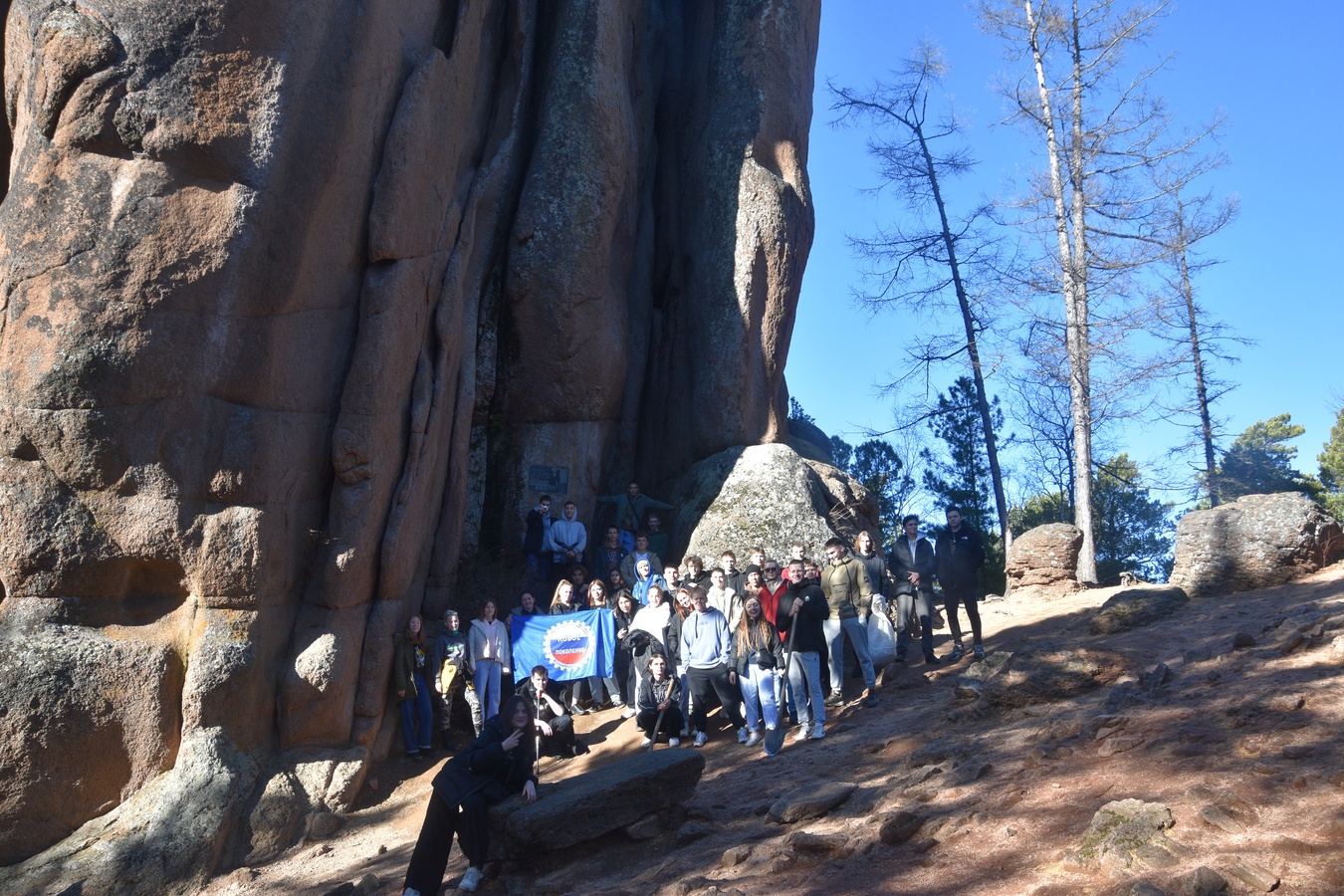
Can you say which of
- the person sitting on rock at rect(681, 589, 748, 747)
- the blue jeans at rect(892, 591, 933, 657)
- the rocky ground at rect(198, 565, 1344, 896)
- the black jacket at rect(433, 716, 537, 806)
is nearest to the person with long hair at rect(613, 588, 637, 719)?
the rocky ground at rect(198, 565, 1344, 896)

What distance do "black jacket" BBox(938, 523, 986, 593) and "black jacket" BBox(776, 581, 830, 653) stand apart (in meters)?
2.09

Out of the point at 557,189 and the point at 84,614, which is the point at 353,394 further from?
the point at 557,189

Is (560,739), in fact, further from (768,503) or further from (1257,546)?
(1257,546)

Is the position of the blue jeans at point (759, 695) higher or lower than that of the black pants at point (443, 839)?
higher

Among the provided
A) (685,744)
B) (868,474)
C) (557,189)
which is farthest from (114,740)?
(868,474)

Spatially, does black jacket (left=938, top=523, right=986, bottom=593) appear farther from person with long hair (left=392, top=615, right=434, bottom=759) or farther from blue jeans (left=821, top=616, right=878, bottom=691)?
person with long hair (left=392, top=615, right=434, bottom=759)

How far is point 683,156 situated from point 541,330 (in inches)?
199

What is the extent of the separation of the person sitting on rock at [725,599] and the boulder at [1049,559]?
711cm

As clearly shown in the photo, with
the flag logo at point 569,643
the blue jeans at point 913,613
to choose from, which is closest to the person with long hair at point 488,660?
the flag logo at point 569,643

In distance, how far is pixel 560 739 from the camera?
1148 centimetres

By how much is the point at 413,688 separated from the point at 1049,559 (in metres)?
10.7

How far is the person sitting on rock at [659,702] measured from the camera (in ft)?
37.0

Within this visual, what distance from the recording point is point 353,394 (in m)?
11.9

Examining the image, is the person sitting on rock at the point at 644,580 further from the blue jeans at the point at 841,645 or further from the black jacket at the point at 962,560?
the black jacket at the point at 962,560
